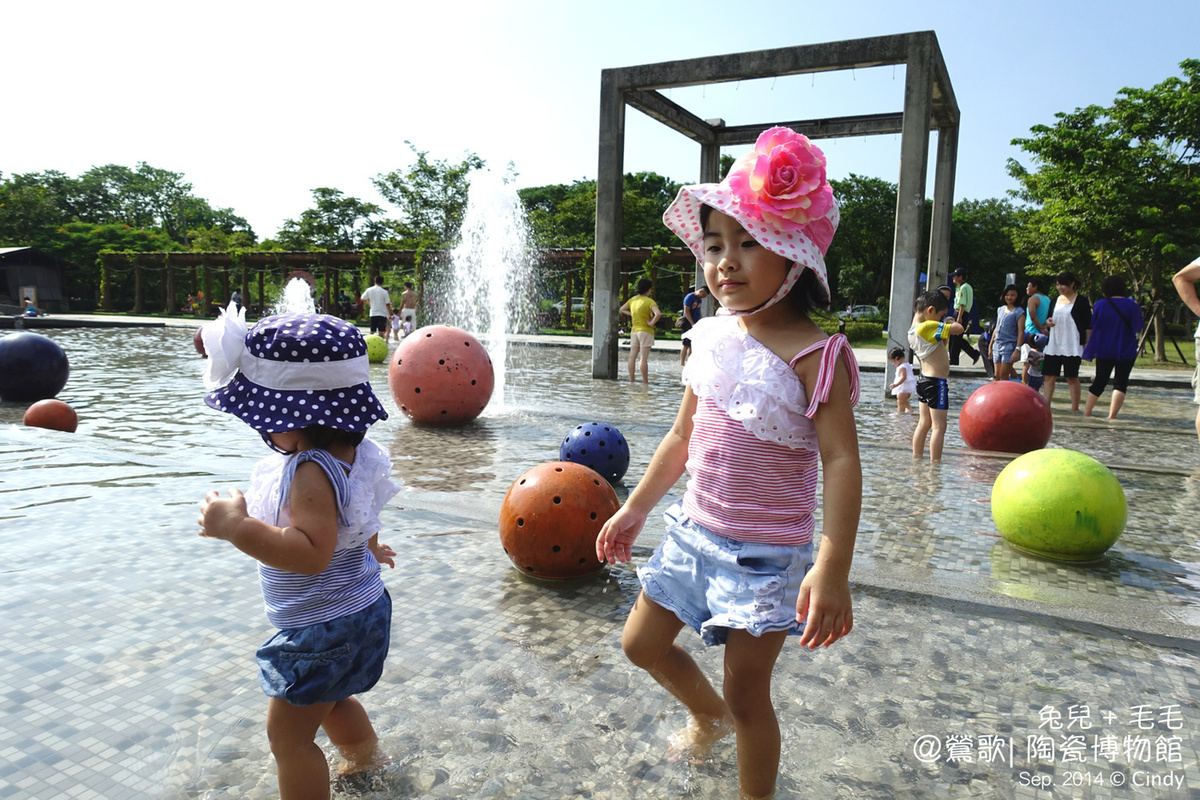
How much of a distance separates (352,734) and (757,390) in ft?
5.23

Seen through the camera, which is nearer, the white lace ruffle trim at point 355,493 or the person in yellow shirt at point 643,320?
the white lace ruffle trim at point 355,493

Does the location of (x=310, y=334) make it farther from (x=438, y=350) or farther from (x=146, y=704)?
(x=438, y=350)

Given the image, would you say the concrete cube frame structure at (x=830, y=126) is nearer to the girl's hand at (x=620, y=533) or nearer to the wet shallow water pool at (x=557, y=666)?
the wet shallow water pool at (x=557, y=666)

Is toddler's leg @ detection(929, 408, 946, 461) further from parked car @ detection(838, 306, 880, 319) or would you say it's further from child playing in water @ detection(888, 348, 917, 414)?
parked car @ detection(838, 306, 880, 319)

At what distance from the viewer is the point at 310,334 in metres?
2.07

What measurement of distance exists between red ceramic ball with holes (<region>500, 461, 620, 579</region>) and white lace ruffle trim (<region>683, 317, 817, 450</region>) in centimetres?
182

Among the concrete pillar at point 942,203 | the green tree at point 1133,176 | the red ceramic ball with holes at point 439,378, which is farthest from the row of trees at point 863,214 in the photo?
the red ceramic ball with holes at point 439,378

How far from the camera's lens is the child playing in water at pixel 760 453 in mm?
2082

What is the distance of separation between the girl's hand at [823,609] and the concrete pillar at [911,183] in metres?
10.9

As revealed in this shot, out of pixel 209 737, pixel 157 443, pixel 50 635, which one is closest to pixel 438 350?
pixel 157 443

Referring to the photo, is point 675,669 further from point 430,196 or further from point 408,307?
point 430,196

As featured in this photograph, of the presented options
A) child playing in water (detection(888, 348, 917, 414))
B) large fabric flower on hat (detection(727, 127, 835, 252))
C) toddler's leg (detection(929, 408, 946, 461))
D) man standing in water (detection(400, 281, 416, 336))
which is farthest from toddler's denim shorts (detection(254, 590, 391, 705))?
man standing in water (detection(400, 281, 416, 336))

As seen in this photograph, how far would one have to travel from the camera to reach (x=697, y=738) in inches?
102

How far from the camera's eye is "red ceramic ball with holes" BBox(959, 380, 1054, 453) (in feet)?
24.4
